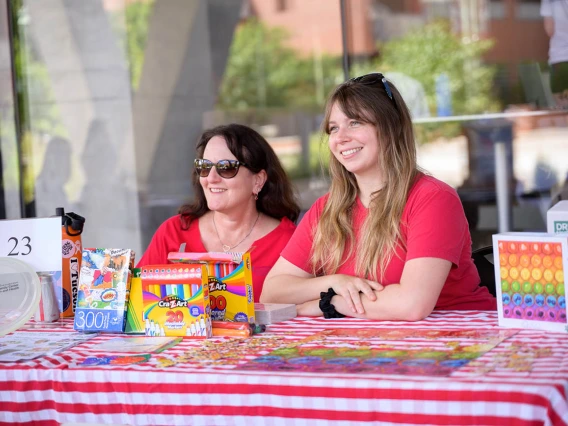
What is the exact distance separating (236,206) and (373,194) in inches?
27.4

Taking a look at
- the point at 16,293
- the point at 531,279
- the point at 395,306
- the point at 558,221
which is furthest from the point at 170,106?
the point at 531,279

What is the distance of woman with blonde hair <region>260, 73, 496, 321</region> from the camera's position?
242 cm

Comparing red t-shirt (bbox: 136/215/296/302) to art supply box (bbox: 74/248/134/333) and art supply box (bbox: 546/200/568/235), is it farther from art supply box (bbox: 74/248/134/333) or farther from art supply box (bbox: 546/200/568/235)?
art supply box (bbox: 546/200/568/235)

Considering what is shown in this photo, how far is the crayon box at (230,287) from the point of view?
7.46ft

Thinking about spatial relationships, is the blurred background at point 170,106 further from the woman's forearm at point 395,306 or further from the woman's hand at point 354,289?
the woman's forearm at point 395,306

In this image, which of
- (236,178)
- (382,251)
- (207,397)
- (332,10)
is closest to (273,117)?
(332,10)

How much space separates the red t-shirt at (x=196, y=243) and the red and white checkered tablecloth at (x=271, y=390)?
106cm

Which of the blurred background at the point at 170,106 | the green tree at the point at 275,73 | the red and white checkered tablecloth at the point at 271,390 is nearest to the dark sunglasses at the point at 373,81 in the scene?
the red and white checkered tablecloth at the point at 271,390

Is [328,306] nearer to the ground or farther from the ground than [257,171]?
nearer to the ground

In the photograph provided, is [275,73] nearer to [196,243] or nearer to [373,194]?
[196,243]

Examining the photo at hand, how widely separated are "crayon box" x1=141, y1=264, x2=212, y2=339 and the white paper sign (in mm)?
477

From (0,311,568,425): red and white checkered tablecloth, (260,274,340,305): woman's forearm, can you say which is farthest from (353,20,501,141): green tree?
(0,311,568,425): red and white checkered tablecloth

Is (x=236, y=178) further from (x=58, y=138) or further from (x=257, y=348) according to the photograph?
(x=58, y=138)

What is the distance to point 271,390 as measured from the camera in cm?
169
